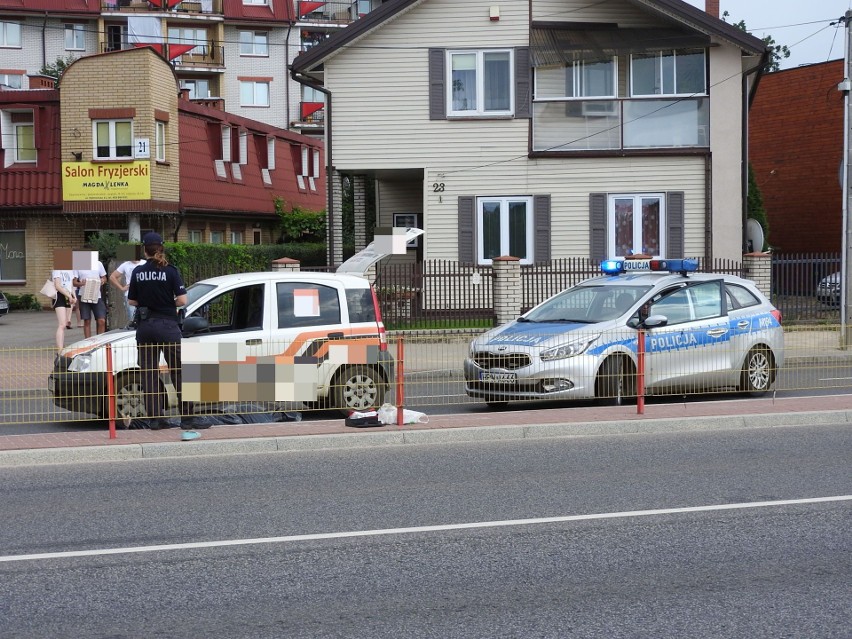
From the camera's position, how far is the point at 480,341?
12.9m

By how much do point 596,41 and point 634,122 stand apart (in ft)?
6.33

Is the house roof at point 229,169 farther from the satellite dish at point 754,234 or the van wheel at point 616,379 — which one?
the van wheel at point 616,379

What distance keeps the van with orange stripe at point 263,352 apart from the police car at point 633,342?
137 cm

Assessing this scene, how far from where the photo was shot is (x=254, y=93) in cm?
5800

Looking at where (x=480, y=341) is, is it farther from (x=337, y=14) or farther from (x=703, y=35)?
(x=337, y=14)

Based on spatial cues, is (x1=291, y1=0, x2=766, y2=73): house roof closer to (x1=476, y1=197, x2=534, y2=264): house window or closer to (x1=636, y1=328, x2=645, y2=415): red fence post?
(x1=476, y1=197, x2=534, y2=264): house window

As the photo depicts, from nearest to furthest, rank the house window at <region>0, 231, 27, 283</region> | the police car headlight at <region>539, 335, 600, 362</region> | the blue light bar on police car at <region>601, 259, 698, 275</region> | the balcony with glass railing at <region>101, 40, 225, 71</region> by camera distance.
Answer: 1. the police car headlight at <region>539, 335, 600, 362</region>
2. the blue light bar on police car at <region>601, 259, 698, 275</region>
3. the house window at <region>0, 231, 27, 283</region>
4. the balcony with glass railing at <region>101, 40, 225, 71</region>

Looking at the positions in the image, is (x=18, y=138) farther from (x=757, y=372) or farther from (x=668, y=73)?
(x=757, y=372)

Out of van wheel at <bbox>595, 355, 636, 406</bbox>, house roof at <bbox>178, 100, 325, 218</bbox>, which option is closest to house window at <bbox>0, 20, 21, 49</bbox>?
house roof at <bbox>178, 100, 325, 218</bbox>

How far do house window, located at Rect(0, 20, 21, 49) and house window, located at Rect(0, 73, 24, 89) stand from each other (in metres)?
1.45

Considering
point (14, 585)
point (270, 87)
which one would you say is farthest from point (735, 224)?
point (270, 87)

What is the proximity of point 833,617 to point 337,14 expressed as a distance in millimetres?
57993

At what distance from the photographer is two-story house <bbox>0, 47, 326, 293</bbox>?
102ft

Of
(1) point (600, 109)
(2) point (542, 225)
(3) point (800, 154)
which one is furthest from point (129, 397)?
(3) point (800, 154)
